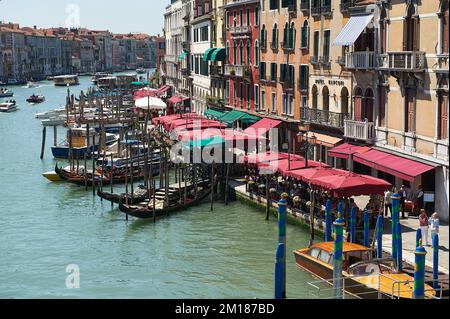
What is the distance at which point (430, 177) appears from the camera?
1955cm

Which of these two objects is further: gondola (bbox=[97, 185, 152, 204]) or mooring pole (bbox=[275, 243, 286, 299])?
gondola (bbox=[97, 185, 152, 204])

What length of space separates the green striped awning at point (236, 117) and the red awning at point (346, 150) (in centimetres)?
1067

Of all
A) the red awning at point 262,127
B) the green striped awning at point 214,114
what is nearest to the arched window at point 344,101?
the red awning at point 262,127

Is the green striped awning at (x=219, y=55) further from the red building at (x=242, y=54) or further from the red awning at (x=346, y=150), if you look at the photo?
the red awning at (x=346, y=150)

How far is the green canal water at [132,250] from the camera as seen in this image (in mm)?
16797

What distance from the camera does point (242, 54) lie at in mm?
37406

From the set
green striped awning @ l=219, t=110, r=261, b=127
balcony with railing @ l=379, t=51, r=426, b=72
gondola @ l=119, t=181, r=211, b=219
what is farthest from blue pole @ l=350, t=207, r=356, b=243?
green striped awning @ l=219, t=110, r=261, b=127

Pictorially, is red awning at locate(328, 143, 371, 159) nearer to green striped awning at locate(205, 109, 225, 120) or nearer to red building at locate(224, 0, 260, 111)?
red building at locate(224, 0, 260, 111)

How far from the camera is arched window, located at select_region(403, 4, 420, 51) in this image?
1994 cm

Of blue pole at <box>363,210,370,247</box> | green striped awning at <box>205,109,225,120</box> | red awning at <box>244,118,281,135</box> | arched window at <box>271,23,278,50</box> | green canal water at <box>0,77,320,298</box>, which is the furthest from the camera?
green striped awning at <box>205,109,225,120</box>

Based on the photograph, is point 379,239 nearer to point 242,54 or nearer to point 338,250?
point 338,250

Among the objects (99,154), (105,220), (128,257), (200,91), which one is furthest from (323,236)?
(200,91)

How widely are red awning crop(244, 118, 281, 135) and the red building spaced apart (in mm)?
3052
